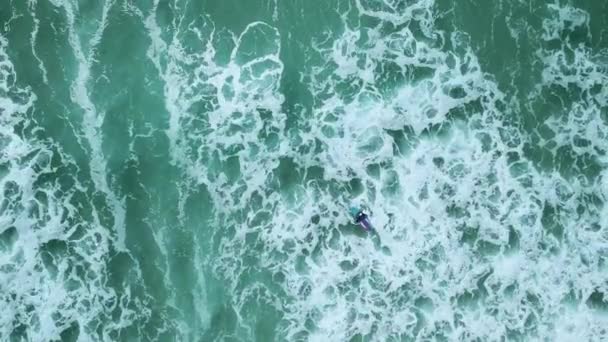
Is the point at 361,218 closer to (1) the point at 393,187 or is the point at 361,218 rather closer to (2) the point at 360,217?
(2) the point at 360,217

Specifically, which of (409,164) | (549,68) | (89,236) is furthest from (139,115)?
(549,68)

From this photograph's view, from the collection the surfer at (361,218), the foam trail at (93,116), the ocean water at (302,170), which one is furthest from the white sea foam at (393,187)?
the foam trail at (93,116)

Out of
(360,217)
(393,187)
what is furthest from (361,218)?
(393,187)

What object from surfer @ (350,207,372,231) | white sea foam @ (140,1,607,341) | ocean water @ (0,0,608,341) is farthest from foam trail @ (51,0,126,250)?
surfer @ (350,207,372,231)

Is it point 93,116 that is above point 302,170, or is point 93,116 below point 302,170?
above

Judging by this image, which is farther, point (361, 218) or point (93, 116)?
point (93, 116)

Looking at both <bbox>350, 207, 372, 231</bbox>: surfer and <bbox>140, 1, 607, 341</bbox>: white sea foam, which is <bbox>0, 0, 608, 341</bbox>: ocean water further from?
<bbox>350, 207, 372, 231</bbox>: surfer

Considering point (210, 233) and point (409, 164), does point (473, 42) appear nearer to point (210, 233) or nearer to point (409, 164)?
point (409, 164)
